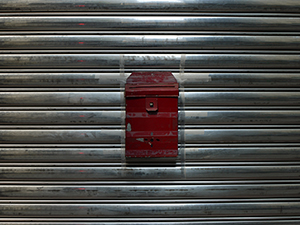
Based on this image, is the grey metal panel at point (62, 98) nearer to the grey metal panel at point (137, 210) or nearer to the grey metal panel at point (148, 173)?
the grey metal panel at point (148, 173)

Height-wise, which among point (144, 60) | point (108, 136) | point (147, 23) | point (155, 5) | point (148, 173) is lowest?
point (148, 173)

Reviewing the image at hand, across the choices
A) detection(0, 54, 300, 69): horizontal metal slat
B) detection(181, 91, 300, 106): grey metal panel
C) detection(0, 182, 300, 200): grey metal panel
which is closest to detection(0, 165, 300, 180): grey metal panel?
detection(0, 182, 300, 200): grey metal panel

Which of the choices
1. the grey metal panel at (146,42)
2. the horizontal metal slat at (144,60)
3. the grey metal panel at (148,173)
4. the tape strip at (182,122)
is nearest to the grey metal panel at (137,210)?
the grey metal panel at (148,173)

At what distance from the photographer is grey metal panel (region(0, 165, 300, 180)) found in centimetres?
242

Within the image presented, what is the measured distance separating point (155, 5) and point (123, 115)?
1524 millimetres

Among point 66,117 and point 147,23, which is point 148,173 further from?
point 147,23

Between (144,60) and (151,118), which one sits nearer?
(151,118)

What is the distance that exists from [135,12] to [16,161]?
2.56m

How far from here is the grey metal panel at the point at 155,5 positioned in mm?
2404

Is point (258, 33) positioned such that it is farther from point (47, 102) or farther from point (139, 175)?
point (47, 102)

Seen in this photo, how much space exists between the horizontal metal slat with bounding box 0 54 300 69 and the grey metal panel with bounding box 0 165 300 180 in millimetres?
1375

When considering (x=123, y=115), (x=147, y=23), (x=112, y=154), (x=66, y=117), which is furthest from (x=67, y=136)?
(x=147, y=23)

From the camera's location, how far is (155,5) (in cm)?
240

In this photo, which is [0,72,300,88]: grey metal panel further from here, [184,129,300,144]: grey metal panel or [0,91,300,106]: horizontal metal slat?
[184,129,300,144]: grey metal panel
